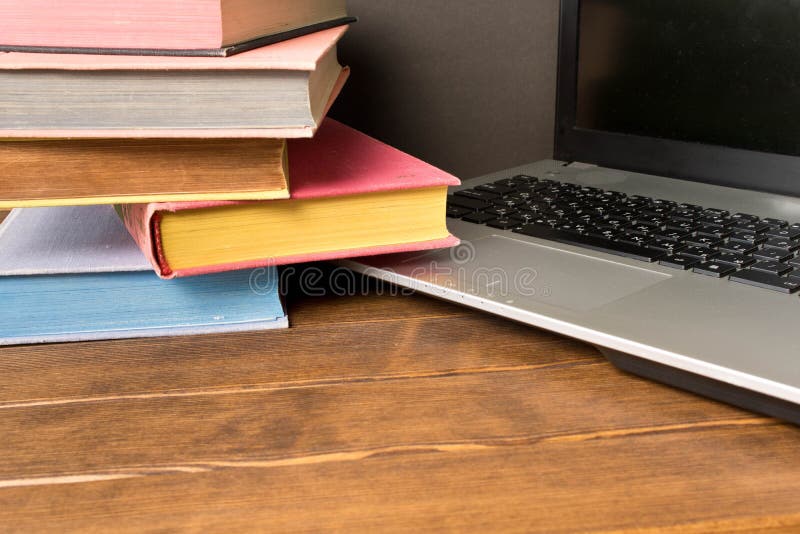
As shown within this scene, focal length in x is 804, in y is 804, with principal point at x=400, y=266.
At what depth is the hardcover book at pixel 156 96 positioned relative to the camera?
51 cm

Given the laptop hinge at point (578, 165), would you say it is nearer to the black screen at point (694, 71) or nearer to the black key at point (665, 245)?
the black screen at point (694, 71)

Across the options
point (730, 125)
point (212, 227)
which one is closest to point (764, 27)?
point (730, 125)

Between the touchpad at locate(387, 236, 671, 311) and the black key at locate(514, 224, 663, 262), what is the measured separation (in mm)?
17

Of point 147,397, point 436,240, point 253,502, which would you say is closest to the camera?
point 253,502

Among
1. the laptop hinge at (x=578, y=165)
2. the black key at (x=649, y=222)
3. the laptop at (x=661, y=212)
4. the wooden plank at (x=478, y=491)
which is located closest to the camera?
the wooden plank at (x=478, y=491)

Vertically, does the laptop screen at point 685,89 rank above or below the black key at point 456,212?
above

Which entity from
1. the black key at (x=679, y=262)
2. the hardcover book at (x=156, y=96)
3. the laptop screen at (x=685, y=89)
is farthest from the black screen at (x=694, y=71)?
the hardcover book at (x=156, y=96)

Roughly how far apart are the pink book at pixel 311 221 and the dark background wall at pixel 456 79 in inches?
14.7

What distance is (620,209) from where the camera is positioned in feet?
2.44

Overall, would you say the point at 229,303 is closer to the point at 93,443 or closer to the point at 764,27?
the point at 93,443

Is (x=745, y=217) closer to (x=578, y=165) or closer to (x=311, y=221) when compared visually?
(x=578, y=165)

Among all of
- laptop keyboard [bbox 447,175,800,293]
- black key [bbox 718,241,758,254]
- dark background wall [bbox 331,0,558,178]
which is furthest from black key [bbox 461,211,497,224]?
dark background wall [bbox 331,0,558,178]

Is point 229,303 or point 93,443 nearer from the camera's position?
point 93,443

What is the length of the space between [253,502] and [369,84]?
69 centimetres
